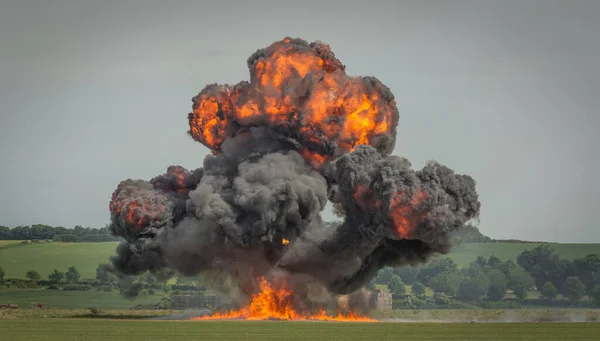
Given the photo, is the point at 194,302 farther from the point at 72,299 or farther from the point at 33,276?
the point at 33,276

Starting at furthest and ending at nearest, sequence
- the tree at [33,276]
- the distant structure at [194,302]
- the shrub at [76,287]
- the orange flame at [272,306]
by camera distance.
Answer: the shrub at [76,287], the tree at [33,276], the distant structure at [194,302], the orange flame at [272,306]

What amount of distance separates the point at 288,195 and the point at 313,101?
38.0 feet

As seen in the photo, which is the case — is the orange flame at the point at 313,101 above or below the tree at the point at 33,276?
above

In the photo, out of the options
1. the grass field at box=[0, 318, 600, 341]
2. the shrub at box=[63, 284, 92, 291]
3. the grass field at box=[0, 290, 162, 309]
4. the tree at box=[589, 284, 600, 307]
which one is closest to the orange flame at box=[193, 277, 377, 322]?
the grass field at box=[0, 318, 600, 341]

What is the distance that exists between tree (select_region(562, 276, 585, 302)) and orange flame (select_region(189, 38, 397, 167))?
92965mm

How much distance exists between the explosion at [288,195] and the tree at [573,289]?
91.6m

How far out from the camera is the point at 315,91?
111 m

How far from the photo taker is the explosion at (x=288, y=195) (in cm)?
10469

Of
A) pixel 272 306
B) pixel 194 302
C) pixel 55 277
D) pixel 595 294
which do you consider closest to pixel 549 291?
pixel 595 294

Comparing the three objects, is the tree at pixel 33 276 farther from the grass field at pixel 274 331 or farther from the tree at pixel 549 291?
the grass field at pixel 274 331

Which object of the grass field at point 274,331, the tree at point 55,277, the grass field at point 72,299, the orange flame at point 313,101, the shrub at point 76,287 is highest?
Answer: the orange flame at point 313,101

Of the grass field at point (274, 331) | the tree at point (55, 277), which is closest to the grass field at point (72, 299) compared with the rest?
the tree at point (55, 277)

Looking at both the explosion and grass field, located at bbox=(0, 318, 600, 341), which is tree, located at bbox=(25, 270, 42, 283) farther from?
grass field, located at bbox=(0, 318, 600, 341)

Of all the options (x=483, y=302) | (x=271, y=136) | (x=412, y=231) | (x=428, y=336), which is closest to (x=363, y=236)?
(x=412, y=231)
